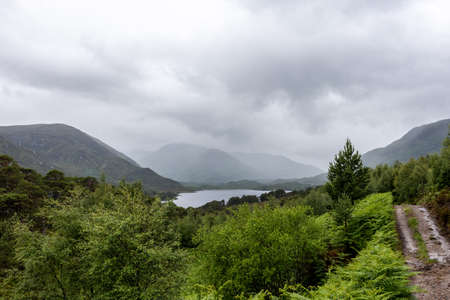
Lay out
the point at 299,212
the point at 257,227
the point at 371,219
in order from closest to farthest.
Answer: the point at 257,227 < the point at 299,212 < the point at 371,219

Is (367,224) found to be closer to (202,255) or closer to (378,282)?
(378,282)

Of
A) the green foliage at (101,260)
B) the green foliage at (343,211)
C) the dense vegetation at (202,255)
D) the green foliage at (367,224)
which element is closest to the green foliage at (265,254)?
the dense vegetation at (202,255)

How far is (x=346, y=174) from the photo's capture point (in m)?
29.4

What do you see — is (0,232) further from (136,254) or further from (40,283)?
(136,254)

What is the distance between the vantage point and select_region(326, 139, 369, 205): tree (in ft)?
95.8

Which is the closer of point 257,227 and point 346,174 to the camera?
point 257,227

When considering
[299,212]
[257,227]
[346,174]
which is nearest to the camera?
[257,227]

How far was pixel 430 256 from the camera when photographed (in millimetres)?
13125

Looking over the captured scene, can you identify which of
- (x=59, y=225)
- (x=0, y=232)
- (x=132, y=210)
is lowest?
(x=0, y=232)

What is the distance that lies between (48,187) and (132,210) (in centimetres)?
5545

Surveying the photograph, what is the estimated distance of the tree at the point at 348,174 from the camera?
95.8ft

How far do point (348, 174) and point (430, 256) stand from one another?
17.1m

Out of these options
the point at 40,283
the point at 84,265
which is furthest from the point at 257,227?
the point at 40,283

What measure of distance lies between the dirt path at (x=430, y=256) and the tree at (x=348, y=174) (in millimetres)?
7061
